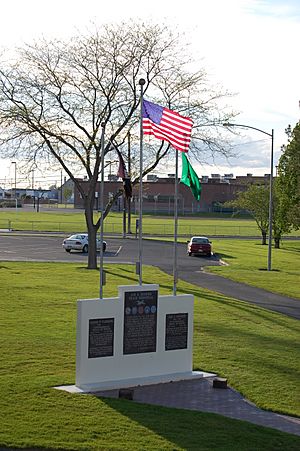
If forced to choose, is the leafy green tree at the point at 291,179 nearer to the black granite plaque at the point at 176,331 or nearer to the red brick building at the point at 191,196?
the black granite plaque at the point at 176,331

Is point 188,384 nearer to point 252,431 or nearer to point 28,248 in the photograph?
point 252,431

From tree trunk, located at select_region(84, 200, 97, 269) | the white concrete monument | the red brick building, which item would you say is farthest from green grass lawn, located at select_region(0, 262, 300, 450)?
the red brick building

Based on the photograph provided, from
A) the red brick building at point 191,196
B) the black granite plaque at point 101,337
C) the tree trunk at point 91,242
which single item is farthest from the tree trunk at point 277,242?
the red brick building at point 191,196

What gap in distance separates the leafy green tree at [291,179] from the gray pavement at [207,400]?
2610cm

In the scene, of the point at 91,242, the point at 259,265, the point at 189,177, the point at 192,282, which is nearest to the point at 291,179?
the point at 259,265

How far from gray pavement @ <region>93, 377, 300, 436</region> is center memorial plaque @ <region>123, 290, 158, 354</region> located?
0.74 meters

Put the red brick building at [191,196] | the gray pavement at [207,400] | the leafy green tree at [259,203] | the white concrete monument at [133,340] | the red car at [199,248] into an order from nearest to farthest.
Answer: the gray pavement at [207,400] < the white concrete monument at [133,340] < the red car at [199,248] < the leafy green tree at [259,203] < the red brick building at [191,196]

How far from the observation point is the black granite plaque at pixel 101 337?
581 inches

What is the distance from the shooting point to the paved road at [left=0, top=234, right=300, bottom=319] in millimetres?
30688

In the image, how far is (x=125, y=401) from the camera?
1377cm

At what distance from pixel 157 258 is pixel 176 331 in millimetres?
34688

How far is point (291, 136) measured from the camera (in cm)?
4406

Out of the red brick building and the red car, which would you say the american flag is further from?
the red brick building

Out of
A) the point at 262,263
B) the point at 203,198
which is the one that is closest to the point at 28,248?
the point at 262,263
